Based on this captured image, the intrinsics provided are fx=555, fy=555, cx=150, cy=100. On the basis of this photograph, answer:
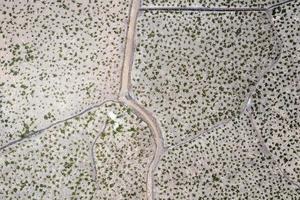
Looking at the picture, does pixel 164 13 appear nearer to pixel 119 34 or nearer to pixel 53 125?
pixel 119 34

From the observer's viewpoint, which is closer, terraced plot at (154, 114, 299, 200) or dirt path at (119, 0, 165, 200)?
terraced plot at (154, 114, 299, 200)

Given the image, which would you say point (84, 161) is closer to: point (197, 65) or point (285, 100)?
point (197, 65)

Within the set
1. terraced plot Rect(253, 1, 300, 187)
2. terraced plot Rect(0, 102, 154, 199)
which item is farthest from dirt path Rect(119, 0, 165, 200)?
terraced plot Rect(253, 1, 300, 187)

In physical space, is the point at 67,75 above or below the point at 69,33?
below

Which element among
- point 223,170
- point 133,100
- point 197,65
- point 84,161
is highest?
point 197,65

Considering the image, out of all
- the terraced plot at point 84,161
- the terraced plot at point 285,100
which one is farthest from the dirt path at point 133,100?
the terraced plot at point 285,100

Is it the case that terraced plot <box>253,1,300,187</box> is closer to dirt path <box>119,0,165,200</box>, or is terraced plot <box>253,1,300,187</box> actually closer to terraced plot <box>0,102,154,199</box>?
dirt path <box>119,0,165,200</box>

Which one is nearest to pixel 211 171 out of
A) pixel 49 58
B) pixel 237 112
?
pixel 237 112

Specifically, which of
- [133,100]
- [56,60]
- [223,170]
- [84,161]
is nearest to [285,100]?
[223,170]

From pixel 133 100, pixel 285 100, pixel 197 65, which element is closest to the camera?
pixel 285 100

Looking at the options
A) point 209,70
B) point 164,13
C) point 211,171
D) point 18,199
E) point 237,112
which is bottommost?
point 18,199
